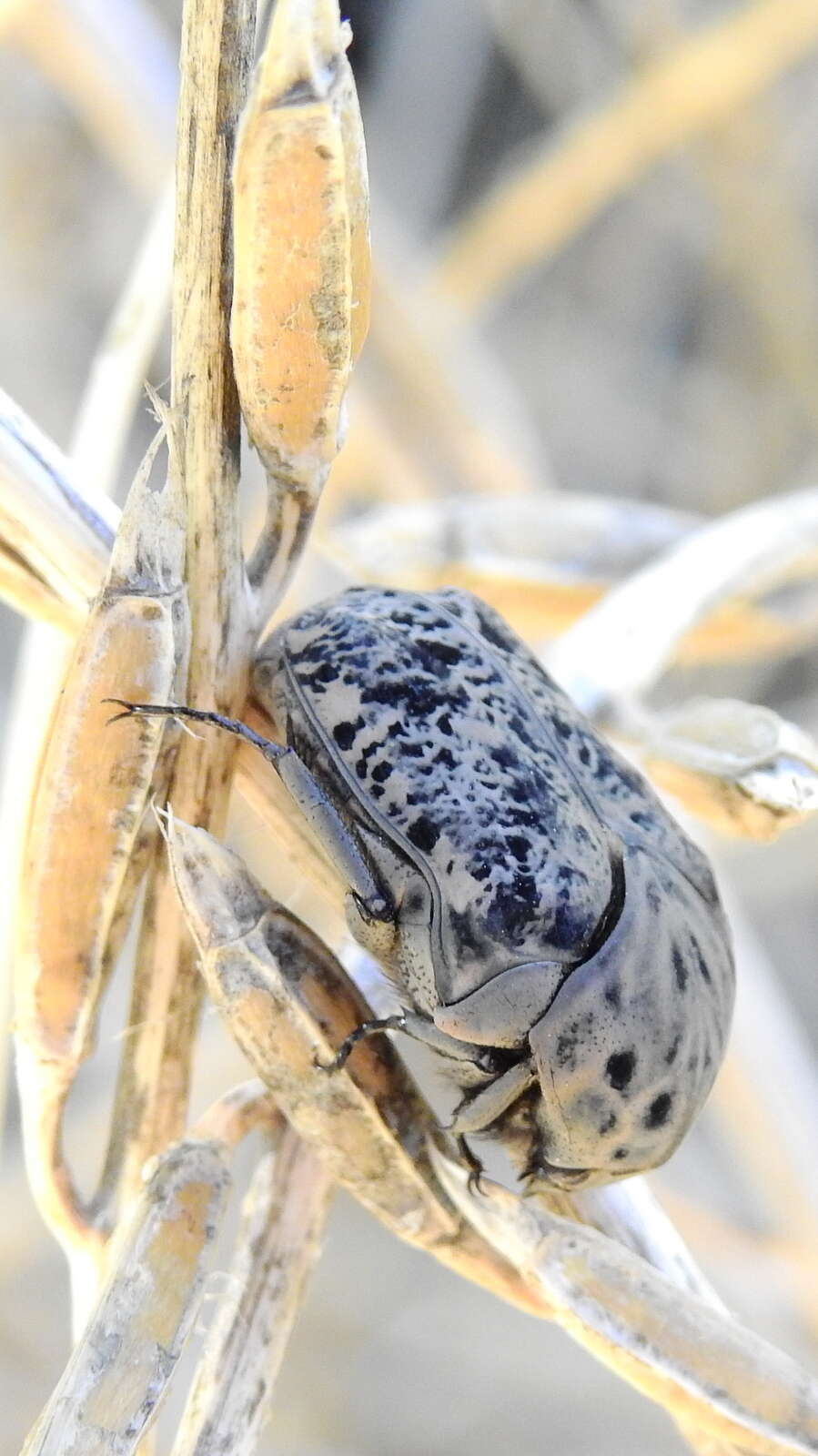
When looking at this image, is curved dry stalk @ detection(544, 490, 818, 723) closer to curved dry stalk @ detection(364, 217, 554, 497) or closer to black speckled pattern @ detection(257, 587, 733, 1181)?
black speckled pattern @ detection(257, 587, 733, 1181)

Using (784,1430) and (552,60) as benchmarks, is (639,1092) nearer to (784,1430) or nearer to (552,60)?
(784,1430)

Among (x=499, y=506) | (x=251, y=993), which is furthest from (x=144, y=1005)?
(x=499, y=506)

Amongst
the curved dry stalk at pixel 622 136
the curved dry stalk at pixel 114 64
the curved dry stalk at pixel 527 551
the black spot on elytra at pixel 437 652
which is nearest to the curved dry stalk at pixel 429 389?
the curved dry stalk at pixel 622 136

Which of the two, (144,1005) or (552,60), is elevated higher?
(552,60)

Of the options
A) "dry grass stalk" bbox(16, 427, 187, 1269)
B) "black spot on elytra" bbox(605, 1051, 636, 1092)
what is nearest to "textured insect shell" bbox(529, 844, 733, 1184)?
"black spot on elytra" bbox(605, 1051, 636, 1092)

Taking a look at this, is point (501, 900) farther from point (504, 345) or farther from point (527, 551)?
point (504, 345)

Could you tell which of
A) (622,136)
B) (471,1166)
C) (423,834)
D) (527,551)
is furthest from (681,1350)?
(622,136)
